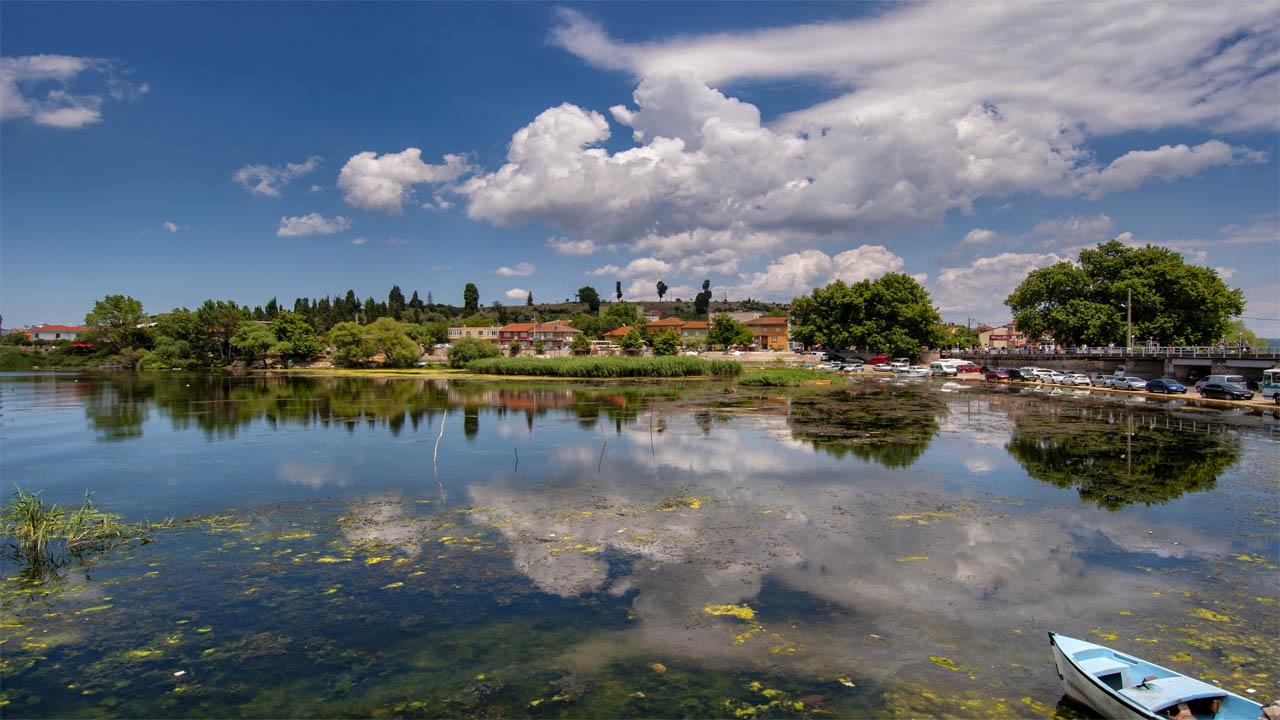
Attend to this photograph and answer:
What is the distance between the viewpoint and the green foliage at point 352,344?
8894cm

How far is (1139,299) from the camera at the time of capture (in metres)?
62.4

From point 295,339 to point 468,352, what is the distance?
102 feet

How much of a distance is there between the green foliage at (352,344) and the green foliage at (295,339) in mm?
4365

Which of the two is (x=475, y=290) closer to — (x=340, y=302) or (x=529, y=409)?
(x=340, y=302)

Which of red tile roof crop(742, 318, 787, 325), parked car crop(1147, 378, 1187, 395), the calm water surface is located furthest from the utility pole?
red tile roof crop(742, 318, 787, 325)

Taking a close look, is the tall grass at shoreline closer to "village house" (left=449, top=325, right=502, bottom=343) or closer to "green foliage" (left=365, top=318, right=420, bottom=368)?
"green foliage" (left=365, top=318, right=420, bottom=368)

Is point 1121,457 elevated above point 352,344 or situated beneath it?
situated beneath

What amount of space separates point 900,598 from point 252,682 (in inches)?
360

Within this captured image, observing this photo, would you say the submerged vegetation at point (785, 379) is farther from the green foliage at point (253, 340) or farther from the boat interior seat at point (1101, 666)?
the green foliage at point (253, 340)

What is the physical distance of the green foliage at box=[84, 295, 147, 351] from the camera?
307 feet

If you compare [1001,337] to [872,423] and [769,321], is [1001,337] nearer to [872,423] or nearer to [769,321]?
[769,321]

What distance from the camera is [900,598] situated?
10.5m

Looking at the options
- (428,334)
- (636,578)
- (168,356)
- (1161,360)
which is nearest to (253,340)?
(168,356)

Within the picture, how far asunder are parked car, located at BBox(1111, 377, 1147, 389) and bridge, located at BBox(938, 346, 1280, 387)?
5966mm
